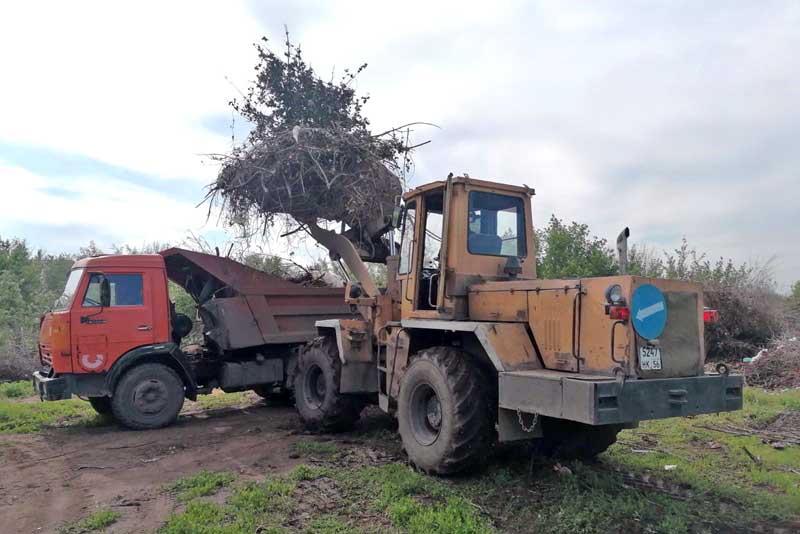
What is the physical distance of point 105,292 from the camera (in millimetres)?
8766

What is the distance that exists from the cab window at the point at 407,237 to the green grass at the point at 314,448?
217cm

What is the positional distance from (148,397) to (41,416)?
2.44m

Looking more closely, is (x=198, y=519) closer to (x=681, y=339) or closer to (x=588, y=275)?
(x=681, y=339)

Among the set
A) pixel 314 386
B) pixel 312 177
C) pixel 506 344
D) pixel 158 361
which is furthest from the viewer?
pixel 158 361

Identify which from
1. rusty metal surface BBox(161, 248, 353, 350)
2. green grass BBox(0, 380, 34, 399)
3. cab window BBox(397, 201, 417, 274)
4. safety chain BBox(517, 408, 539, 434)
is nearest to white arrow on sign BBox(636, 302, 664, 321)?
safety chain BBox(517, 408, 539, 434)

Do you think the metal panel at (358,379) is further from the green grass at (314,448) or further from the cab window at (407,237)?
the cab window at (407,237)

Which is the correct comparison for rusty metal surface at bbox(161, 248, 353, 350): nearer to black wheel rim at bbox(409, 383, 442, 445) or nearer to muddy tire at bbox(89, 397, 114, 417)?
muddy tire at bbox(89, 397, 114, 417)

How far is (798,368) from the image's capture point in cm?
1183

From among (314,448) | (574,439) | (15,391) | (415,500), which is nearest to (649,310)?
(574,439)

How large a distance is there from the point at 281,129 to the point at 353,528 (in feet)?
20.3

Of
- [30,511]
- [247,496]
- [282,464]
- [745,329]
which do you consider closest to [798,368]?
[745,329]

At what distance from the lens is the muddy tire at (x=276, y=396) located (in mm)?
10898

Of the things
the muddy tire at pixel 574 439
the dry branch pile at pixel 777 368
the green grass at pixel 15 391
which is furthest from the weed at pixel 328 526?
the green grass at pixel 15 391

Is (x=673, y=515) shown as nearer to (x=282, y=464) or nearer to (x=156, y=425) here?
(x=282, y=464)
